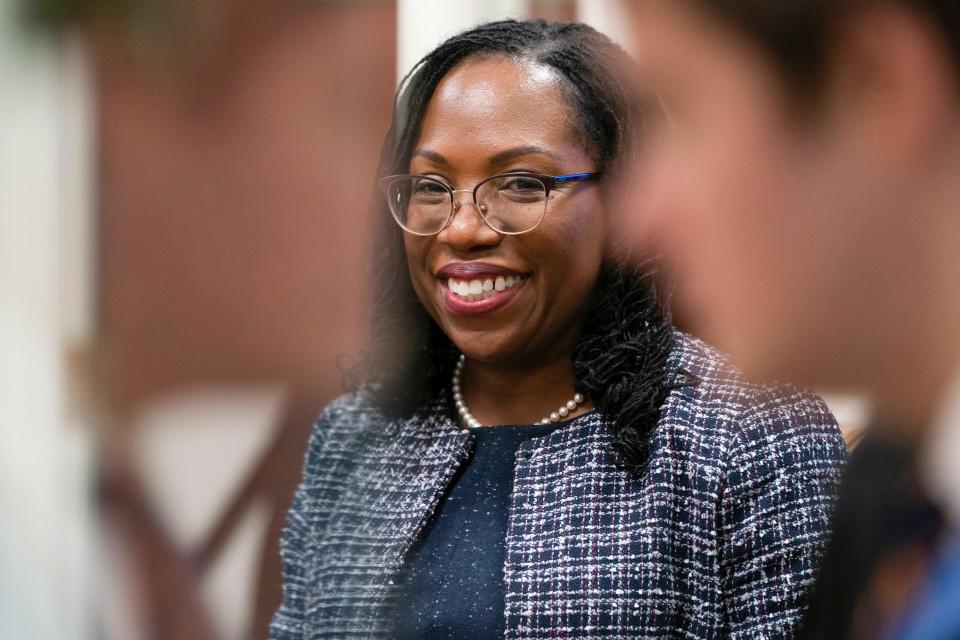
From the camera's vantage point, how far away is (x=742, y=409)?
1.33 m

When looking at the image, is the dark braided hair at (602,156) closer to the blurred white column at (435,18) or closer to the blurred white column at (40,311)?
the blurred white column at (435,18)

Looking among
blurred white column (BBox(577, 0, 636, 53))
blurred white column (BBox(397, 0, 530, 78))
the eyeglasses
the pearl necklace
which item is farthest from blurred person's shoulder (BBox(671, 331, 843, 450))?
blurred white column (BBox(397, 0, 530, 78))

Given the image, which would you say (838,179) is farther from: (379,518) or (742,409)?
(379,518)

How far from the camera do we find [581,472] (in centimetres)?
138

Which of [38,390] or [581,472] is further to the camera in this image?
[581,472]

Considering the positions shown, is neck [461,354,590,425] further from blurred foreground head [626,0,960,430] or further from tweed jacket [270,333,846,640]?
blurred foreground head [626,0,960,430]

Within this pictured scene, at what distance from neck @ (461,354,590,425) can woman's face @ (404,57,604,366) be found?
6cm

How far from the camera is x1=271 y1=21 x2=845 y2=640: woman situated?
4.22ft

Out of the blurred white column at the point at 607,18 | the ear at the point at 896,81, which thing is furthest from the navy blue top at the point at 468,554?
the ear at the point at 896,81

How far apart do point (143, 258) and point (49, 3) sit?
0.25 m

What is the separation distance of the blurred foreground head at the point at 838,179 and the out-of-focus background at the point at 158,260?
478 mm

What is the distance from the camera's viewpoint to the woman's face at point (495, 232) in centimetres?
130

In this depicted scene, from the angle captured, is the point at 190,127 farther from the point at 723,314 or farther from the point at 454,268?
the point at 723,314

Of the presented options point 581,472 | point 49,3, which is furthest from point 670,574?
point 49,3
